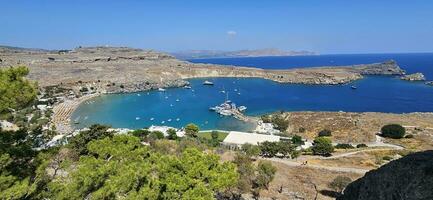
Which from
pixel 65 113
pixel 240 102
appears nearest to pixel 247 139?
pixel 65 113

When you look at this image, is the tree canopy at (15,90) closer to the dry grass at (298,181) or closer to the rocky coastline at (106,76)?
the dry grass at (298,181)

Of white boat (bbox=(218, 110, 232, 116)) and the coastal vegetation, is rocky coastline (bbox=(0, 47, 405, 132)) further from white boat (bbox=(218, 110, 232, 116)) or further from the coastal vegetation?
the coastal vegetation

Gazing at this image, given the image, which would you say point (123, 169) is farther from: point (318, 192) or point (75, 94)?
point (75, 94)

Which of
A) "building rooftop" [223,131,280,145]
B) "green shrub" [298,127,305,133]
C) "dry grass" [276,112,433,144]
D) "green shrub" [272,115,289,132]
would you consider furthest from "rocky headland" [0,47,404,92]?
"building rooftop" [223,131,280,145]

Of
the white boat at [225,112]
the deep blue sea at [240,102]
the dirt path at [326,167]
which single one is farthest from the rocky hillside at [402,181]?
the white boat at [225,112]

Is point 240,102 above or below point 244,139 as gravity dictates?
below

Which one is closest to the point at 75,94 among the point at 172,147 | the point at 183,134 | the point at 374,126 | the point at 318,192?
the point at 183,134

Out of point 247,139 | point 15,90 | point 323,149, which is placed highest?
point 15,90

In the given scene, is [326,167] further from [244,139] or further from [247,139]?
[244,139]
